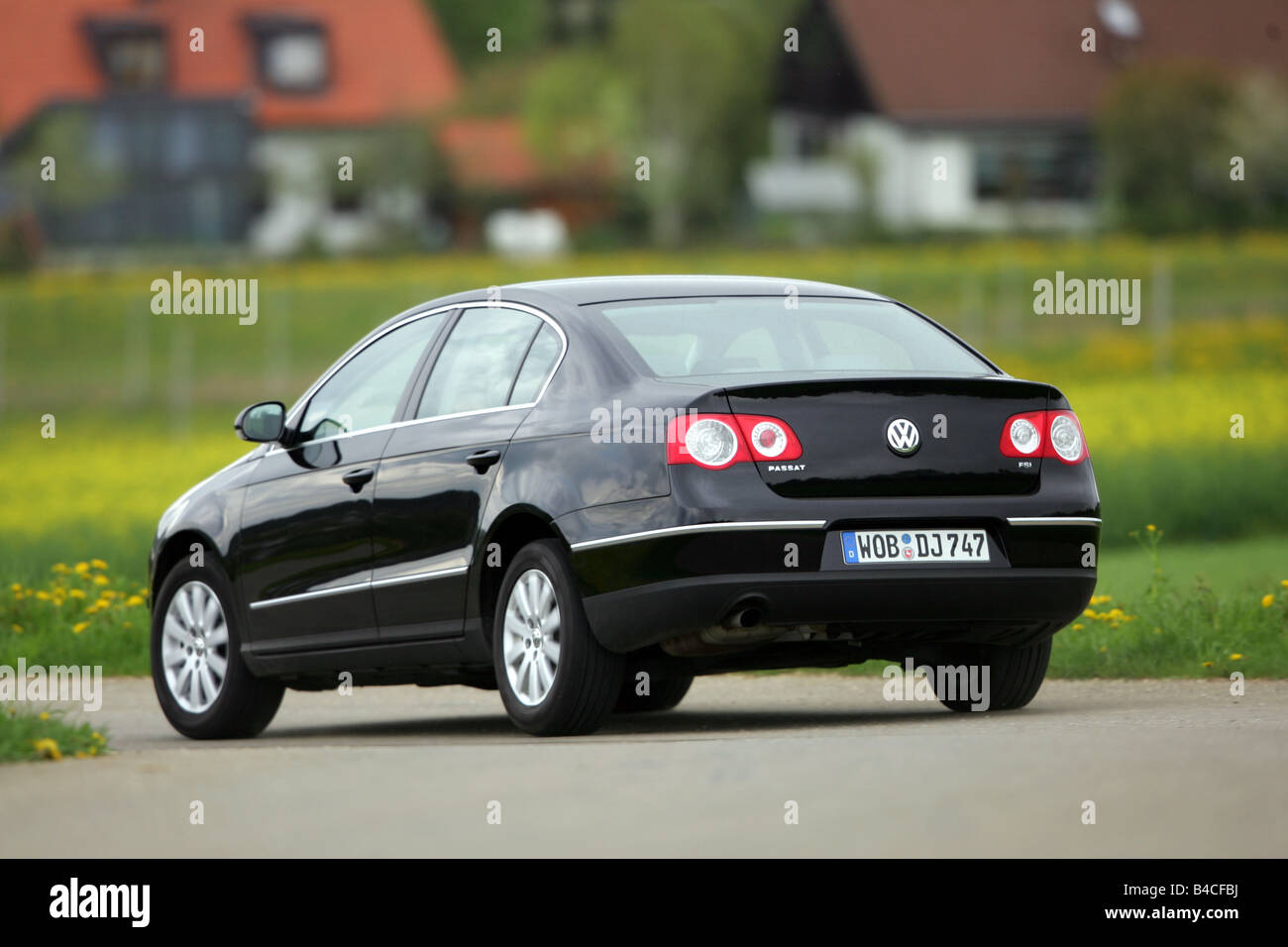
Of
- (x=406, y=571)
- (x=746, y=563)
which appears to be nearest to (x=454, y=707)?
(x=406, y=571)

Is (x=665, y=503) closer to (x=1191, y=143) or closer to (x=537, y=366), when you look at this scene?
(x=537, y=366)

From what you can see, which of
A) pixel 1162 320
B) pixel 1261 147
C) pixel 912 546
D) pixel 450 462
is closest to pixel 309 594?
pixel 450 462

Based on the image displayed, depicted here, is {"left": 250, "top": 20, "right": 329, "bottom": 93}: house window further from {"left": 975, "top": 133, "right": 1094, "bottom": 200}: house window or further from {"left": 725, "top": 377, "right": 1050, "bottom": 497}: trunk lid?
{"left": 725, "top": 377, "right": 1050, "bottom": 497}: trunk lid

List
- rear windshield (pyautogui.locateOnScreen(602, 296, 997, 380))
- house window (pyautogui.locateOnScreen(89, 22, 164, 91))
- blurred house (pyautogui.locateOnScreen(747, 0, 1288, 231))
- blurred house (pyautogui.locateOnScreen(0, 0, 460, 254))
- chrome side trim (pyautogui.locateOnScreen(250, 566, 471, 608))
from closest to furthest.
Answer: rear windshield (pyautogui.locateOnScreen(602, 296, 997, 380)) → chrome side trim (pyautogui.locateOnScreen(250, 566, 471, 608)) → blurred house (pyautogui.locateOnScreen(747, 0, 1288, 231)) → blurred house (pyautogui.locateOnScreen(0, 0, 460, 254)) → house window (pyautogui.locateOnScreen(89, 22, 164, 91))

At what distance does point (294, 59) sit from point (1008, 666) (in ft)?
239

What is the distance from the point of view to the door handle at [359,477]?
9.99 meters

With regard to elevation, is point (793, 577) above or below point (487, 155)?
below

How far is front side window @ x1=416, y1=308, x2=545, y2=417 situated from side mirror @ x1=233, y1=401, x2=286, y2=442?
1017mm

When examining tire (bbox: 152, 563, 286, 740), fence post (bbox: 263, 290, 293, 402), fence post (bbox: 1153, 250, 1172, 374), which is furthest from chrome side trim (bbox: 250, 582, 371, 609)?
fence post (bbox: 263, 290, 293, 402)

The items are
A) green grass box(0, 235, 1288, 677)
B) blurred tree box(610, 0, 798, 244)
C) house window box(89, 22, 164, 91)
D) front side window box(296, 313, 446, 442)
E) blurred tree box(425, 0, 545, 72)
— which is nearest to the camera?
front side window box(296, 313, 446, 442)

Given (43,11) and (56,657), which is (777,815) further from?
(43,11)

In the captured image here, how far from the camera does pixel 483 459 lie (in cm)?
931

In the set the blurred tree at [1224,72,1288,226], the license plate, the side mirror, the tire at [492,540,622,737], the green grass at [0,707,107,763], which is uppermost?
the blurred tree at [1224,72,1288,226]

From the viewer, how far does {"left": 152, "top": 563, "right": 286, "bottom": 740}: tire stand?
424 inches
